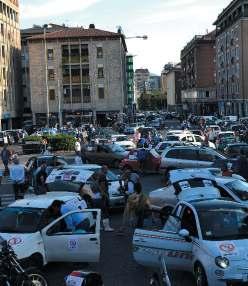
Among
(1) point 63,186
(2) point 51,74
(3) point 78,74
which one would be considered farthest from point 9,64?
(1) point 63,186

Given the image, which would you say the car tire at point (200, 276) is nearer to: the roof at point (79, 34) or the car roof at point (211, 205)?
the car roof at point (211, 205)

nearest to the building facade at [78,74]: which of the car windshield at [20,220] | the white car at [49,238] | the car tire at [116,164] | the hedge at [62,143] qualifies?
the hedge at [62,143]

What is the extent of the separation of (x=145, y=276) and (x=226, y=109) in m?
106

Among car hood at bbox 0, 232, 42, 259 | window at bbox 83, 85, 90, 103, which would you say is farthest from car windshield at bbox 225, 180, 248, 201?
window at bbox 83, 85, 90, 103

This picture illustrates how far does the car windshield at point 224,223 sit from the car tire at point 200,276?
513 millimetres

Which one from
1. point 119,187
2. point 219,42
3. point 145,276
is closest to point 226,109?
point 219,42

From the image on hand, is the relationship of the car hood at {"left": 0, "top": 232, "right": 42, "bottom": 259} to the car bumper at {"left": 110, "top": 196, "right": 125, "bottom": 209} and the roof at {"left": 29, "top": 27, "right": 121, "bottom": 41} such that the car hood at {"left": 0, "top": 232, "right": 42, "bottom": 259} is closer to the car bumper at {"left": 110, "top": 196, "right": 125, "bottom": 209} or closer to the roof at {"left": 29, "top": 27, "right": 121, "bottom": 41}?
the car bumper at {"left": 110, "top": 196, "right": 125, "bottom": 209}

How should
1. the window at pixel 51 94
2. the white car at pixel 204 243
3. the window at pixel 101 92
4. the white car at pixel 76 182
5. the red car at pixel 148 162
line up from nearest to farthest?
1. the white car at pixel 204 243
2. the white car at pixel 76 182
3. the red car at pixel 148 162
4. the window at pixel 101 92
5. the window at pixel 51 94

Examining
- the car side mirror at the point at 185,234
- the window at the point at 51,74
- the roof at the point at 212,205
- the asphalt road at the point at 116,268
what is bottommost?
the asphalt road at the point at 116,268

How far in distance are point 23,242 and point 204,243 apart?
3.38 m

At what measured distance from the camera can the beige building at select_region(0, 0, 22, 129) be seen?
3501 inches

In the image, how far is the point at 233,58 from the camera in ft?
340

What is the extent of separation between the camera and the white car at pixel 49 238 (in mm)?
11750

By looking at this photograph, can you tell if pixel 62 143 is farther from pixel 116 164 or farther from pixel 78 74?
pixel 78 74
